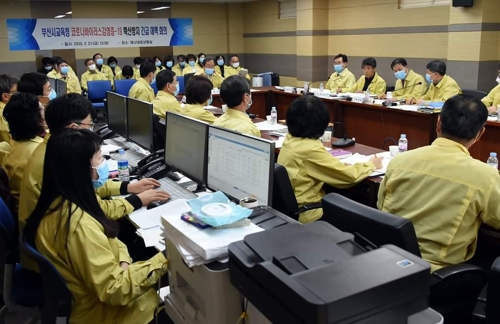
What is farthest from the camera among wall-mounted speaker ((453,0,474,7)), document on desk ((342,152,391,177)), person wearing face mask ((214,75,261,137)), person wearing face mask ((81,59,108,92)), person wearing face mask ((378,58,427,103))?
person wearing face mask ((81,59,108,92))

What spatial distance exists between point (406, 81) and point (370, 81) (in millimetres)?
555

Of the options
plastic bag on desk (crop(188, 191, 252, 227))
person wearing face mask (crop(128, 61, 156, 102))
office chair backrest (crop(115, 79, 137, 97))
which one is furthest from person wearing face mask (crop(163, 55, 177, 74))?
plastic bag on desk (crop(188, 191, 252, 227))

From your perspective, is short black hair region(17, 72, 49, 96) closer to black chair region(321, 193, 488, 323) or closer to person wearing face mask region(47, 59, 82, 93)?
black chair region(321, 193, 488, 323)

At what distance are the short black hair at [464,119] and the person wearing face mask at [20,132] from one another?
216cm

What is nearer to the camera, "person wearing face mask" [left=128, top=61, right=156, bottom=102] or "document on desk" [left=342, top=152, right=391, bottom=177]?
"document on desk" [left=342, top=152, right=391, bottom=177]

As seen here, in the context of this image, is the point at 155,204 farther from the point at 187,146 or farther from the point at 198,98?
the point at 198,98

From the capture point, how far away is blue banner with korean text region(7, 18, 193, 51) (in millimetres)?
9883

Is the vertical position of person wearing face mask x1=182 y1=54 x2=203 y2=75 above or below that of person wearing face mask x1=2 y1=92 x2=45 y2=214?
above

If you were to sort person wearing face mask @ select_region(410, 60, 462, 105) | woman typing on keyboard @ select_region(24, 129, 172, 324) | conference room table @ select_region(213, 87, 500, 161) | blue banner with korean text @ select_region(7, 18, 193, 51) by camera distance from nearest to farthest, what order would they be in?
1. woman typing on keyboard @ select_region(24, 129, 172, 324)
2. conference room table @ select_region(213, 87, 500, 161)
3. person wearing face mask @ select_region(410, 60, 462, 105)
4. blue banner with korean text @ select_region(7, 18, 193, 51)

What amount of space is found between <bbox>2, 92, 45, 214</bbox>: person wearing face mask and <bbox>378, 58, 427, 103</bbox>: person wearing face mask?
4.79 meters

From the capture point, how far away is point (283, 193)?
247 cm

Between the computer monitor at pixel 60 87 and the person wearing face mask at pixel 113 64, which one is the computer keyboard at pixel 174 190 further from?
the person wearing face mask at pixel 113 64

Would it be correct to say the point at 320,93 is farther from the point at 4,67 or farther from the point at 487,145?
the point at 4,67

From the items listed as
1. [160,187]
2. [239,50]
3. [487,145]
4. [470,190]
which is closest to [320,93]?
[487,145]
